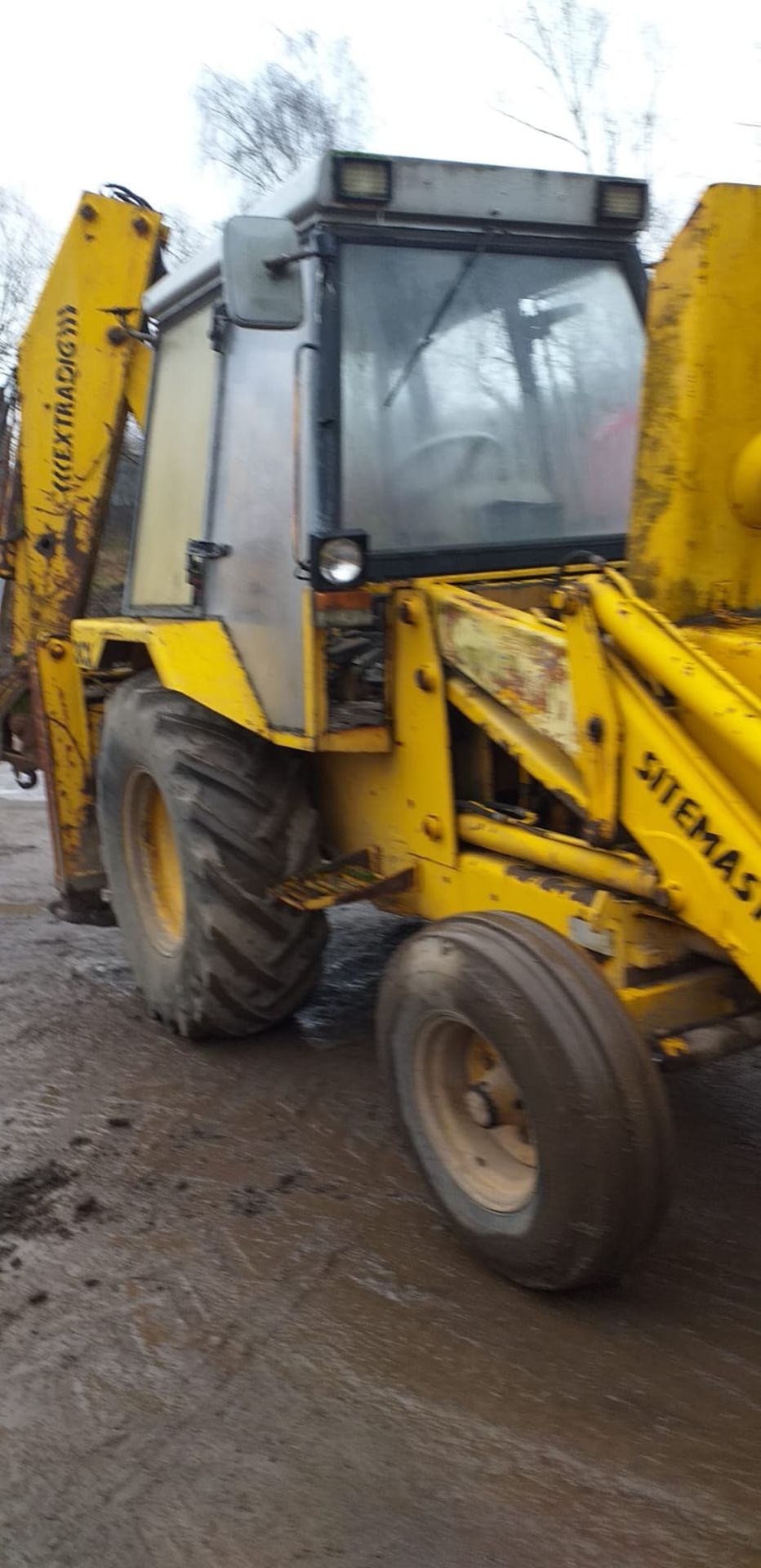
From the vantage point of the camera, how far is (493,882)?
10.4 ft

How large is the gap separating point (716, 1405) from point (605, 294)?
3.10 m

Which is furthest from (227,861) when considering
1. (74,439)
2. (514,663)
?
(74,439)

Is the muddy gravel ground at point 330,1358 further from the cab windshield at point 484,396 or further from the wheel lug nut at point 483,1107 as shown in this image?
the cab windshield at point 484,396

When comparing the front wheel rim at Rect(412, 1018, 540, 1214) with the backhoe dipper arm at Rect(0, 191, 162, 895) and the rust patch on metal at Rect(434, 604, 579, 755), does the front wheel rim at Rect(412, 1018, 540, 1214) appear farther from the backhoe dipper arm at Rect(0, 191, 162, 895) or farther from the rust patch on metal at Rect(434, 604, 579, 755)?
the backhoe dipper arm at Rect(0, 191, 162, 895)

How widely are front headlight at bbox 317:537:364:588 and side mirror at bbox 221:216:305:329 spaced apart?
1.79ft

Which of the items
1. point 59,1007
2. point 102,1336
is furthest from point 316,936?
point 102,1336

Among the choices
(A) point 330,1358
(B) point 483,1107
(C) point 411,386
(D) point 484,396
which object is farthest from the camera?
(D) point 484,396

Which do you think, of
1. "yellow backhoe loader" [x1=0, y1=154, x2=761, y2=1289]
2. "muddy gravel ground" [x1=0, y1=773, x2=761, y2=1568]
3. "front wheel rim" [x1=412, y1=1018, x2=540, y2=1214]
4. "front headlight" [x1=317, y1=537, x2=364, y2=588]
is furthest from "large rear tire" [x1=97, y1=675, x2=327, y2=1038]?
"front wheel rim" [x1=412, y1=1018, x2=540, y2=1214]

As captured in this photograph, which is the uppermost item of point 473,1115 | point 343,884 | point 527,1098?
point 343,884

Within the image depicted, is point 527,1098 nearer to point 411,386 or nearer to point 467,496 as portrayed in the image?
point 467,496

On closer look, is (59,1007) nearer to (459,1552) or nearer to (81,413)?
(81,413)

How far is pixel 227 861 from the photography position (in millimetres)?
3869

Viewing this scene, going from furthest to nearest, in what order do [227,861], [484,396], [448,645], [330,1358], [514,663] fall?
[227,861] → [484,396] → [448,645] → [514,663] → [330,1358]

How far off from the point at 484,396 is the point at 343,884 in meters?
1.48
